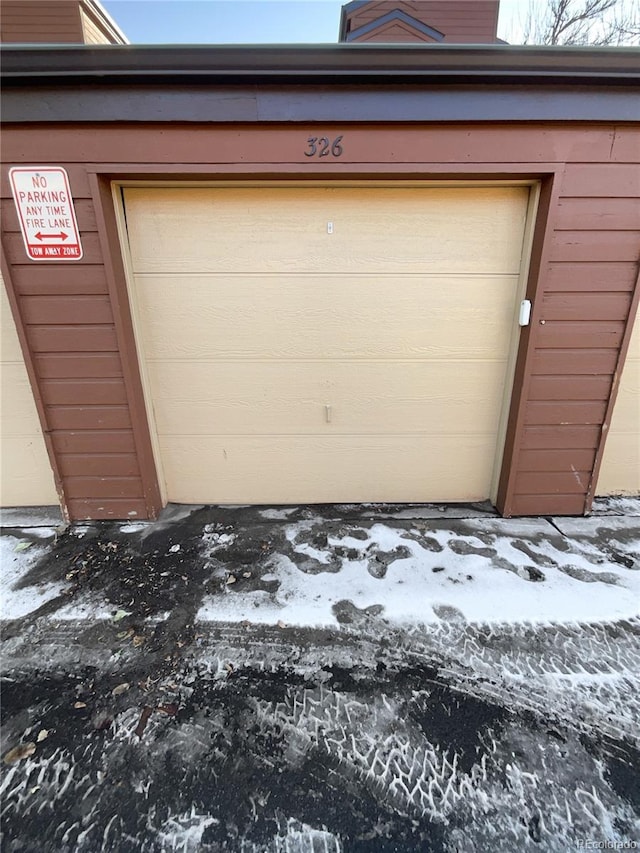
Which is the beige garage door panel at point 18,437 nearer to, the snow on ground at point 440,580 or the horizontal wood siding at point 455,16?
the snow on ground at point 440,580

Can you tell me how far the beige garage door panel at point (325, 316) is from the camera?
7.13ft

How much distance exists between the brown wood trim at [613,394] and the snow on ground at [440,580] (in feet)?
0.92

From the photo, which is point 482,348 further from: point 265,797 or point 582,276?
point 265,797

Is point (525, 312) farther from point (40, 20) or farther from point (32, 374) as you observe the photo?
point (40, 20)

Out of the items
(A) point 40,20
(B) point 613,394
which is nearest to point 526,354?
(B) point 613,394

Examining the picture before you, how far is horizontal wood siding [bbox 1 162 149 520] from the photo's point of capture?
1.95m

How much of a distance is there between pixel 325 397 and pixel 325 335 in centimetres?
37

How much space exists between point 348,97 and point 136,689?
8.37 feet

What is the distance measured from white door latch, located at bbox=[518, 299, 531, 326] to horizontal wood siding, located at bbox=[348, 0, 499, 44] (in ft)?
9.54

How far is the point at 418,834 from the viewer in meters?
0.99

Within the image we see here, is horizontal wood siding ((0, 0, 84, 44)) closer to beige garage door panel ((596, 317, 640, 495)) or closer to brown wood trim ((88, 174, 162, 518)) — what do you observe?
brown wood trim ((88, 174, 162, 518))

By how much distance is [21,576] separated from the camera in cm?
190

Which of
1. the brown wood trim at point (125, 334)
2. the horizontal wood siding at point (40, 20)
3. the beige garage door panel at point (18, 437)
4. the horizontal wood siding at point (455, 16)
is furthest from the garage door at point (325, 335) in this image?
the horizontal wood siding at point (455, 16)

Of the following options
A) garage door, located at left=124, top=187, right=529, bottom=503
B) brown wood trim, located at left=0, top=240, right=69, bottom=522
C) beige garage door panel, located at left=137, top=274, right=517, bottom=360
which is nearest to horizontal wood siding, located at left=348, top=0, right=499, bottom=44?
garage door, located at left=124, top=187, right=529, bottom=503
